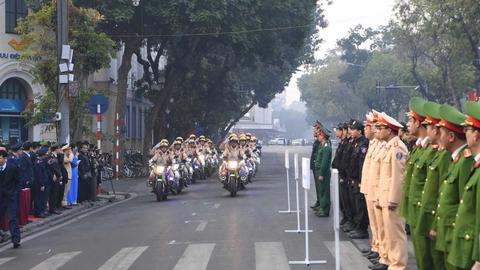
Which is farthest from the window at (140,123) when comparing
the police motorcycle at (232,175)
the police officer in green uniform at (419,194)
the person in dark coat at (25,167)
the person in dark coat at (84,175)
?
the police officer in green uniform at (419,194)

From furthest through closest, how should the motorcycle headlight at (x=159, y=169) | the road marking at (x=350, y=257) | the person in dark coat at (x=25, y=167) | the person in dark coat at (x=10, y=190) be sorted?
1. the motorcycle headlight at (x=159, y=169)
2. the person in dark coat at (x=25, y=167)
3. the person in dark coat at (x=10, y=190)
4. the road marking at (x=350, y=257)

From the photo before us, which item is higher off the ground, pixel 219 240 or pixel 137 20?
pixel 137 20

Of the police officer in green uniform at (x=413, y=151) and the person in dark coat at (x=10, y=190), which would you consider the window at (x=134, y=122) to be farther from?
the police officer in green uniform at (x=413, y=151)

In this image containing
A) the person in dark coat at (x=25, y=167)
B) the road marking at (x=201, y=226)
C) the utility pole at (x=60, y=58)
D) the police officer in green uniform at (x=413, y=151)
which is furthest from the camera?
the utility pole at (x=60, y=58)

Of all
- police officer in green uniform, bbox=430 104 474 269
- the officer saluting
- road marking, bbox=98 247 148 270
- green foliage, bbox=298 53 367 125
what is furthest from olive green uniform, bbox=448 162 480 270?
green foliage, bbox=298 53 367 125

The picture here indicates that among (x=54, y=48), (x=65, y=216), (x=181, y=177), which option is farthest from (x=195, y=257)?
(x=54, y=48)

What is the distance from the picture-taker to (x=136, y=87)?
153 feet

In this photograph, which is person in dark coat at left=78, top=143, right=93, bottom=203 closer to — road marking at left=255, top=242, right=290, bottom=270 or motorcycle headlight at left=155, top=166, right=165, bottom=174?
motorcycle headlight at left=155, top=166, right=165, bottom=174

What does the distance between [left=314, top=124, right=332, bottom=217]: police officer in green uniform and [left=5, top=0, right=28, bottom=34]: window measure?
59.9ft

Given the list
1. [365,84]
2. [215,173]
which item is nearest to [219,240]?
[215,173]

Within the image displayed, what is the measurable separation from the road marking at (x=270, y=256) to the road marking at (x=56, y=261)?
9.74 feet

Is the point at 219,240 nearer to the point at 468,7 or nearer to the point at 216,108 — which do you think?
the point at 468,7

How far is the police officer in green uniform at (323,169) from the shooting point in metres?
16.6

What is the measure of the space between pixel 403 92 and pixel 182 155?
171 ft
